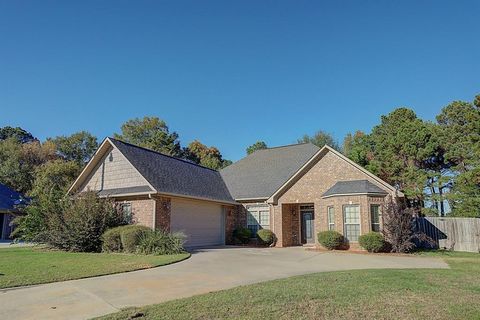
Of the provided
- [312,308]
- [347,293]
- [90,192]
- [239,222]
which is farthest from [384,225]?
[90,192]

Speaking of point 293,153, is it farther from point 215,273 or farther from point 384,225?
point 215,273

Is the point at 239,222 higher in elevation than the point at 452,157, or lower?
lower

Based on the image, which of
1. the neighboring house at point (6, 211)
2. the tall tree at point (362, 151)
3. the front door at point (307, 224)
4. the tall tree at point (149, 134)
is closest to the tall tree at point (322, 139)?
the tall tree at point (362, 151)

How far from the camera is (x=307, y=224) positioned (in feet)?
80.0

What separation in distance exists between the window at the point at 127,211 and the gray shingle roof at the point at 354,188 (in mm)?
11027

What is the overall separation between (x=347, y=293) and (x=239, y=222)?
58.9 ft

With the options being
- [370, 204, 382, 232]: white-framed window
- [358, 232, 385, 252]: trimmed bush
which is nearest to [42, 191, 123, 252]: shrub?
[358, 232, 385, 252]: trimmed bush

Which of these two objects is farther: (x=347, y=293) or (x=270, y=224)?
(x=270, y=224)

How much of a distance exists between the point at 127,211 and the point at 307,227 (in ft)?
38.2

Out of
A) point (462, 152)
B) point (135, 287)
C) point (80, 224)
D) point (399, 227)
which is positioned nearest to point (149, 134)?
point (80, 224)

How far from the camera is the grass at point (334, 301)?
20.2 feet

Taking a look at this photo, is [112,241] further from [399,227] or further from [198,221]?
[399,227]

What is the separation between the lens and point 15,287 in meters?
8.47

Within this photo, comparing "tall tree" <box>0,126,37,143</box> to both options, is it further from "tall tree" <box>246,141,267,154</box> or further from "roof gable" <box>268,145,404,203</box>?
"roof gable" <box>268,145,404,203</box>
